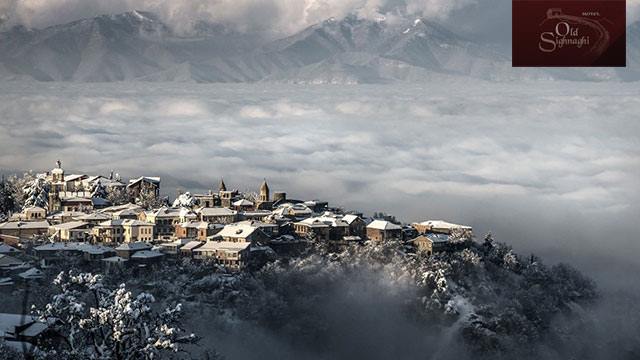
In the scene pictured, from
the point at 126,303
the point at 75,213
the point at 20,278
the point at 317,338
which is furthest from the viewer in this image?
the point at 75,213

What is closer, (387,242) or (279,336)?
(279,336)

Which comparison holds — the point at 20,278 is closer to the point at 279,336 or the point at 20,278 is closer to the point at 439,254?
the point at 279,336

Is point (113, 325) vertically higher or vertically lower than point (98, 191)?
lower

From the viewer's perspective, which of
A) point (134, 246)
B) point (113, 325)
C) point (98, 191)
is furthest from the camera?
point (98, 191)

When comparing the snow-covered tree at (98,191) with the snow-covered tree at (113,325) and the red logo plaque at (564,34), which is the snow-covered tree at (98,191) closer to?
the red logo plaque at (564,34)

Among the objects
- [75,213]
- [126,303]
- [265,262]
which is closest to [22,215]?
[75,213]

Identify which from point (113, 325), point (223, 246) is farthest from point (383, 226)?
point (113, 325)

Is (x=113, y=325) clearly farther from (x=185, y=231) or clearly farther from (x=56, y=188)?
(x=56, y=188)
